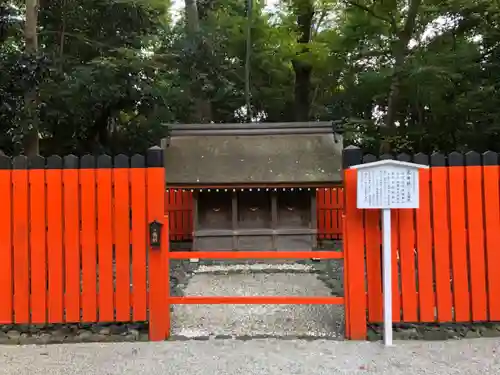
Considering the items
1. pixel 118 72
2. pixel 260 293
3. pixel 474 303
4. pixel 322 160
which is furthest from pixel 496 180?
pixel 118 72

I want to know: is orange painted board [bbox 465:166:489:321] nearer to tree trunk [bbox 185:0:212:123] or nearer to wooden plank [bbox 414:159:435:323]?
wooden plank [bbox 414:159:435:323]

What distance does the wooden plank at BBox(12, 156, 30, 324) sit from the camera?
16.5 feet

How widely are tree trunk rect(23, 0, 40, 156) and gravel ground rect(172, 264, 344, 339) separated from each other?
19.1 ft

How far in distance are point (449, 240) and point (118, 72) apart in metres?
13.0

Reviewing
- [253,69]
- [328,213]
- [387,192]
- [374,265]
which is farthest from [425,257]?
[253,69]

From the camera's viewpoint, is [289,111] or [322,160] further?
[289,111]

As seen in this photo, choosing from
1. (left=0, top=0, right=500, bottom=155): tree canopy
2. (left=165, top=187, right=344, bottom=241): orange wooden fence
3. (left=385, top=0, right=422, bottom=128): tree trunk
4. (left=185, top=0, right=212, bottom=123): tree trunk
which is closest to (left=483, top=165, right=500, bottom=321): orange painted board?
(left=165, top=187, right=344, bottom=241): orange wooden fence

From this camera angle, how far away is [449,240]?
198 inches

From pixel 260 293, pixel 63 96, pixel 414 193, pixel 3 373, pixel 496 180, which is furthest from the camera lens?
pixel 63 96

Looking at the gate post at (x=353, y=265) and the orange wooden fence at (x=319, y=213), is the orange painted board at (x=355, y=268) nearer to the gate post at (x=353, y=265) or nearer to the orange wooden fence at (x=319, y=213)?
the gate post at (x=353, y=265)

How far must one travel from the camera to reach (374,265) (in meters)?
5.02

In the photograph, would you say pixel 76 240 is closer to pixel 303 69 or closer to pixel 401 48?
pixel 401 48

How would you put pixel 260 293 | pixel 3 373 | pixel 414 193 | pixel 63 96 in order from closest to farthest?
pixel 3 373 → pixel 414 193 → pixel 260 293 → pixel 63 96

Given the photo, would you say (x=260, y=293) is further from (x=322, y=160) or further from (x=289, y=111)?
(x=289, y=111)
